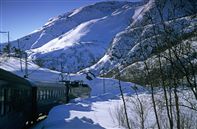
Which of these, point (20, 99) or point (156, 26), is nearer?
point (156, 26)

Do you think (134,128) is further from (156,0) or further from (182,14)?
(182,14)

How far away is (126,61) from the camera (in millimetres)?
26609

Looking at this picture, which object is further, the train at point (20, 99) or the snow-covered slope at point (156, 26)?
the train at point (20, 99)

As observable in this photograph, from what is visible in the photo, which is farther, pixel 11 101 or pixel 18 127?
pixel 18 127

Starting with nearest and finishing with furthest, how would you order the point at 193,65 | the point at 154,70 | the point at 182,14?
the point at 182,14
the point at 193,65
the point at 154,70

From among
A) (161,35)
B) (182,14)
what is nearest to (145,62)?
(161,35)

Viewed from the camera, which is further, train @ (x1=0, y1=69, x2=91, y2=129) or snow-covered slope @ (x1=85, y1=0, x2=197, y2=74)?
train @ (x1=0, y1=69, x2=91, y2=129)

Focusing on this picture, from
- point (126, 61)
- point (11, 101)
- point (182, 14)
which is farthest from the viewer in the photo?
point (126, 61)

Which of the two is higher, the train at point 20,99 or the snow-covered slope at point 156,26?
the snow-covered slope at point 156,26

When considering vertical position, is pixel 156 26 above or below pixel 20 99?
above

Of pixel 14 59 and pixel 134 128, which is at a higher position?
pixel 14 59

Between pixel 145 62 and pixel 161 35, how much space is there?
7.30 metres

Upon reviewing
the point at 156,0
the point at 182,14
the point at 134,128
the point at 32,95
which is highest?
the point at 156,0

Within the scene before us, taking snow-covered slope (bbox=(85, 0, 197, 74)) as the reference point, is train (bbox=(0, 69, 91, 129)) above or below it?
below
